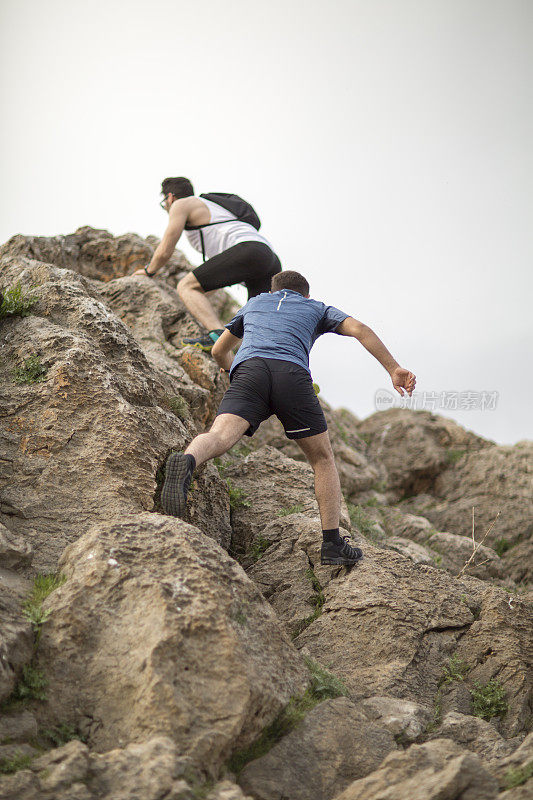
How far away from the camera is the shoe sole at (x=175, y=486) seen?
4.70 m

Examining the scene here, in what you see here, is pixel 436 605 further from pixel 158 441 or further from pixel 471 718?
pixel 158 441

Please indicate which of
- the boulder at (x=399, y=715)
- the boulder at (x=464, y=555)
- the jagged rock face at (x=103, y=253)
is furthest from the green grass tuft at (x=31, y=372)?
the boulder at (x=464, y=555)

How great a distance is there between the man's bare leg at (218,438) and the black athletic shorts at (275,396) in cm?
7

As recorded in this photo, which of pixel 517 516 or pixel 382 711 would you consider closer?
pixel 382 711

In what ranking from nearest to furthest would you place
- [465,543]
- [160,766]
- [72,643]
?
[160,766] → [72,643] → [465,543]

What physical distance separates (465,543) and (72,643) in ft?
20.9

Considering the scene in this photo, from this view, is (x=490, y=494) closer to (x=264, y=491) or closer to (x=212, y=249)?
(x=264, y=491)

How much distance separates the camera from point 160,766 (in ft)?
9.73

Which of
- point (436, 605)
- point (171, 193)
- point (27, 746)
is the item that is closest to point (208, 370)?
point (171, 193)

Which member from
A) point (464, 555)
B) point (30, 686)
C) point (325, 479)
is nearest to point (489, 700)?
point (325, 479)

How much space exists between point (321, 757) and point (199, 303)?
5.28m

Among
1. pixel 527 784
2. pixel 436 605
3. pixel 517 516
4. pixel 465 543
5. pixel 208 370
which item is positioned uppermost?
pixel 208 370

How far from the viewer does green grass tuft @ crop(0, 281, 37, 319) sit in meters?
6.22

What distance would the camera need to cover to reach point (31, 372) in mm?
5699
